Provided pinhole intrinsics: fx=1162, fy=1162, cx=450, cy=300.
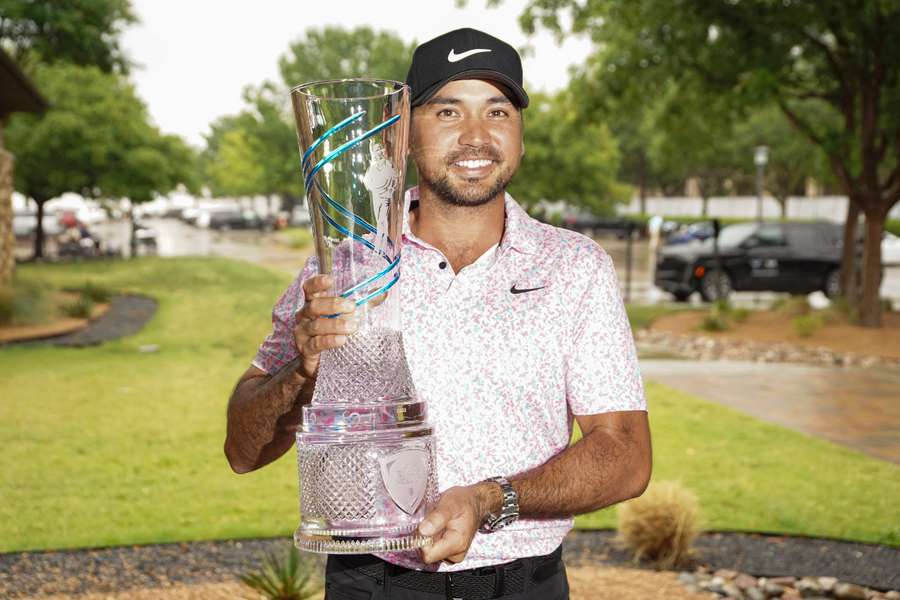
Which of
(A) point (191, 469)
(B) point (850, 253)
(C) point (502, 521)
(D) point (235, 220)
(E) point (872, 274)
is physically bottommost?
(D) point (235, 220)

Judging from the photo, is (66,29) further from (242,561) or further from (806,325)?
(242,561)

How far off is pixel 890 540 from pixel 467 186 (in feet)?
17.6

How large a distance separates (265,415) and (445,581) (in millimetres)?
527

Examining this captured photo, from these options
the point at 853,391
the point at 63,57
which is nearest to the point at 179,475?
the point at 853,391

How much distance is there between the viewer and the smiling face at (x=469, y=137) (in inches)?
99.7

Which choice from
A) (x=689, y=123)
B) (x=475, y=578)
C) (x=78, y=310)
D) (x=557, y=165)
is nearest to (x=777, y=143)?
(x=557, y=165)

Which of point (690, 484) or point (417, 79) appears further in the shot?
point (690, 484)

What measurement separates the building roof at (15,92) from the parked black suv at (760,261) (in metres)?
12.0

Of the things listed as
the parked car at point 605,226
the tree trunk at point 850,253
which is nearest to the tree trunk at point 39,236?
the parked car at point 605,226

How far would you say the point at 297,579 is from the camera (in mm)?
5297

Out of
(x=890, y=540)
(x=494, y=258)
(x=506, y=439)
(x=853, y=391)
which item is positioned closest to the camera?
(x=506, y=439)

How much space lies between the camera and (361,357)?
208cm

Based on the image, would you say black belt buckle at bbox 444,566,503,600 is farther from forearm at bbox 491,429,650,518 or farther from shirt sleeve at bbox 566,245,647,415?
shirt sleeve at bbox 566,245,647,415

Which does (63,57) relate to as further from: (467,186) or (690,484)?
(467,186)
